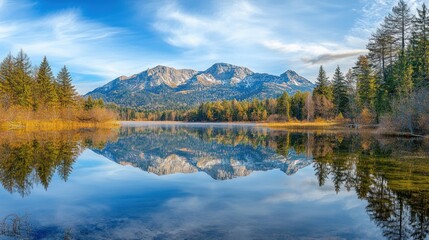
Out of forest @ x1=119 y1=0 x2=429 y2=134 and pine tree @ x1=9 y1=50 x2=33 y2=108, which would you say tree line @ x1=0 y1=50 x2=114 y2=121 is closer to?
pine tree @ x1=9 y1=50 x2=33 y2=108

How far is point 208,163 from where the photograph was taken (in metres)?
22.1

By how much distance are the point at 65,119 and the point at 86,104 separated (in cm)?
2612

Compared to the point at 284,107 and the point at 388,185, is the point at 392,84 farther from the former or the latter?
the point at 284,107

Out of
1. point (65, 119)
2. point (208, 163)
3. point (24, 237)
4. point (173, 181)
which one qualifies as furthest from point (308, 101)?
point (24, 237)

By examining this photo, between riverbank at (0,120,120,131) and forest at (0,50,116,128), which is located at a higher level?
forest at (0,50,116,128)

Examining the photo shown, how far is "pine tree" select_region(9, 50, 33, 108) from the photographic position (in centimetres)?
6200

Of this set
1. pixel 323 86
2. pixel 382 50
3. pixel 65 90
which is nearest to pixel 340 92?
pixel 323 86

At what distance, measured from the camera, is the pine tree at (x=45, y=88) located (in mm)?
67312

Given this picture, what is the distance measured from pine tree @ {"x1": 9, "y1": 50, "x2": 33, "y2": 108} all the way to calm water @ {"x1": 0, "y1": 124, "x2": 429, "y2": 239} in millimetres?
47927

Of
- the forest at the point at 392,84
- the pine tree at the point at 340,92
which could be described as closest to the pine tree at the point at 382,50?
the forest at the point at 392,84

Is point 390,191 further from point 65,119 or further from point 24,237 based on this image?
point 65,119

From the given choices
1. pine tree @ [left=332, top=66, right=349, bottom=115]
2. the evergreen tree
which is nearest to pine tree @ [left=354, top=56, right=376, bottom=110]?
pine tree @ [left=332, top=66, right=349, bottom=115]

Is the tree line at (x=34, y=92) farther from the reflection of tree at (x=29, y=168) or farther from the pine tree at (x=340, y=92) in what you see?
the pine tree at (x=340, y=92)

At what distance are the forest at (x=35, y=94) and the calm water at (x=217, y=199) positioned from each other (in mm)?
44006
